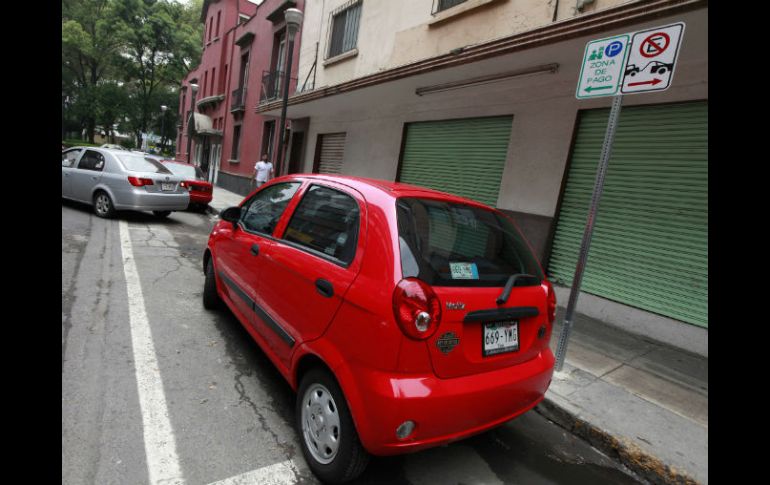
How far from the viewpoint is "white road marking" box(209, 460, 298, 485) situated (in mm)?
2148

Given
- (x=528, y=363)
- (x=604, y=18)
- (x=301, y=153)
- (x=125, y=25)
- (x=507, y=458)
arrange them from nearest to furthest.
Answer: (x=528, y=363) → (x=507, y=458) → (x=604, y=18) → (x=301, y=153) → (x=125, y=25)

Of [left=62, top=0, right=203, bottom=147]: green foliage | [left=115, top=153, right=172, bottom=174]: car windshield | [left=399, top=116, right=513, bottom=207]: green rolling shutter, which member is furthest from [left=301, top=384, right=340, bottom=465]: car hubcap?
[left=62, top=0, right=203, bottom=147]: green foliage

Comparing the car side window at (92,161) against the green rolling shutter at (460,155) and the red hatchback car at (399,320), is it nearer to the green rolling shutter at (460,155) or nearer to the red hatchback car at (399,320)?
the green rolling shutter at (460,155)

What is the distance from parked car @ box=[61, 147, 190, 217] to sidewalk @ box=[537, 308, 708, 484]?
807 cm

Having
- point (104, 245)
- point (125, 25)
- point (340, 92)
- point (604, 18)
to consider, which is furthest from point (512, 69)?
point (125, 25)

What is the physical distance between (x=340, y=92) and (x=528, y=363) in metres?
8.08

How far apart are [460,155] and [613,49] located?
15.8ft

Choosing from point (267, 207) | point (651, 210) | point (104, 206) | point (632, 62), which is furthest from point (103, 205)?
point (651, 210)

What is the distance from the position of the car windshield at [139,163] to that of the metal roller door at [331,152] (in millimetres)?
4599

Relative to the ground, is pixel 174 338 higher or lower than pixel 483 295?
lower

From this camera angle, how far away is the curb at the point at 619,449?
8.74 feet

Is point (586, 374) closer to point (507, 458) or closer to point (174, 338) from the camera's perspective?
point (507, 458)

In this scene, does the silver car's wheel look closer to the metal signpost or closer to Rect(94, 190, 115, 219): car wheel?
Rect(94, 190, 115, 219): car wheel

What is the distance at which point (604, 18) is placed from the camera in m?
4.34
